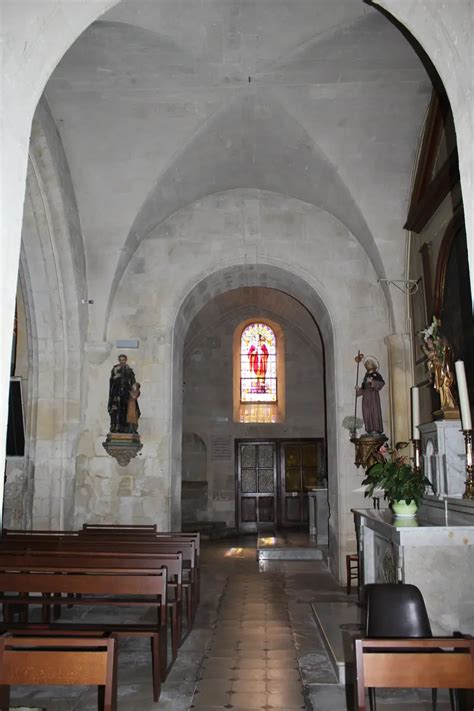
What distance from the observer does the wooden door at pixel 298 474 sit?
655 inches

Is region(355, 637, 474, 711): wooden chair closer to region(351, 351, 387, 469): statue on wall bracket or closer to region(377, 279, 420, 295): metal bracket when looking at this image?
region(351, 351, 387, 469): statue on wall bracket

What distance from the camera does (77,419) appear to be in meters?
9.35

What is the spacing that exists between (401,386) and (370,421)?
0.72 metres

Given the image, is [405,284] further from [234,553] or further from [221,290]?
[234,553]

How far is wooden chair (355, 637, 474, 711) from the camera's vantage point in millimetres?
2613

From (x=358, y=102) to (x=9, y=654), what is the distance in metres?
7.66

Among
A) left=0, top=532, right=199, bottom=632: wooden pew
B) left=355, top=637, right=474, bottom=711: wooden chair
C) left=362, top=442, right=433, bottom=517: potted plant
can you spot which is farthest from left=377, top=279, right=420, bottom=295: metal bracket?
left=355, top=637, right=474, bottom=711: wooden chair

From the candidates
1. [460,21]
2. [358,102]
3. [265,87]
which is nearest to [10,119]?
[460,21]

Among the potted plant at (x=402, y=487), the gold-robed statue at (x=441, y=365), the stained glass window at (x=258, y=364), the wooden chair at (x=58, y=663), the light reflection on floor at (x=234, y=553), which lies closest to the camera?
the wooden chair at (x=58, y=663)

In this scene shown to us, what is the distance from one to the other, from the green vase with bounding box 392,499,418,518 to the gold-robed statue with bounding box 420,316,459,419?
107 cm

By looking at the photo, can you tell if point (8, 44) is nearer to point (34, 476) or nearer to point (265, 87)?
point (265, 87)

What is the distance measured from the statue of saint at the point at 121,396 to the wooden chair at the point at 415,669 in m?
7.14

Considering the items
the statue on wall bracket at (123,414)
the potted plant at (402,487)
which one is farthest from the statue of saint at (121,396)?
the potted plant at (402,487)

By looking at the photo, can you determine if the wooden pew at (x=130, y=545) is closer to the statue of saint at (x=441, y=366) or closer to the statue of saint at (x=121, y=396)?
the statue of saint at (x=121, y=396)
